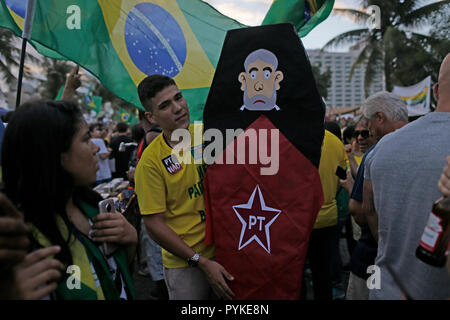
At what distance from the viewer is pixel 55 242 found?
4.14ft

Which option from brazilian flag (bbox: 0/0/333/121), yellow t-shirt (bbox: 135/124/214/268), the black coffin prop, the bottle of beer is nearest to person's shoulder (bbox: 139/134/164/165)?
yellow t-shirt (bbox: 135/124/214/268)

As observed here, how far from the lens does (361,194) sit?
7.46ft

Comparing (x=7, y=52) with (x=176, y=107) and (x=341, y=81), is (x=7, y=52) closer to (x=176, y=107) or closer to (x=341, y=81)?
(x=176, y=107)

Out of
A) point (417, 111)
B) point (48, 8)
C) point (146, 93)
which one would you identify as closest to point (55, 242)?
point (146, 93)

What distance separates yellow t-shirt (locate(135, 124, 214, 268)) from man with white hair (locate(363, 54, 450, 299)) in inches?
39.0

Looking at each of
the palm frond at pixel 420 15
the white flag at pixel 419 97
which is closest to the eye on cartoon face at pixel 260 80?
the white flag at pixel 419 97

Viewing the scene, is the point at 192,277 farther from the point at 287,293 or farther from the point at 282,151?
the point at 282,151

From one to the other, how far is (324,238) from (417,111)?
8.21 metres

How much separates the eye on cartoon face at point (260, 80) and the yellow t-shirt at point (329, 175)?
1.56 metres

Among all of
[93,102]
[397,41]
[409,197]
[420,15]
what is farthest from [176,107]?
[420,15]

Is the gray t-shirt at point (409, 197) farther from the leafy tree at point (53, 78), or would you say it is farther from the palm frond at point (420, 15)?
the leafy tree at point (53, 78)

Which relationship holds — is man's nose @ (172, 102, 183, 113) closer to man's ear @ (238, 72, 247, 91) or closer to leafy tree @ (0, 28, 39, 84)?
man's ear @ (238, 72, 247, 91)

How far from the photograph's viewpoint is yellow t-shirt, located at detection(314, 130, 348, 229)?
3.33 meters

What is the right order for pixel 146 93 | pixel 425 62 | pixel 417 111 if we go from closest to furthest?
pixel 146 93 → pixel 417 111 → pixel 425 62
